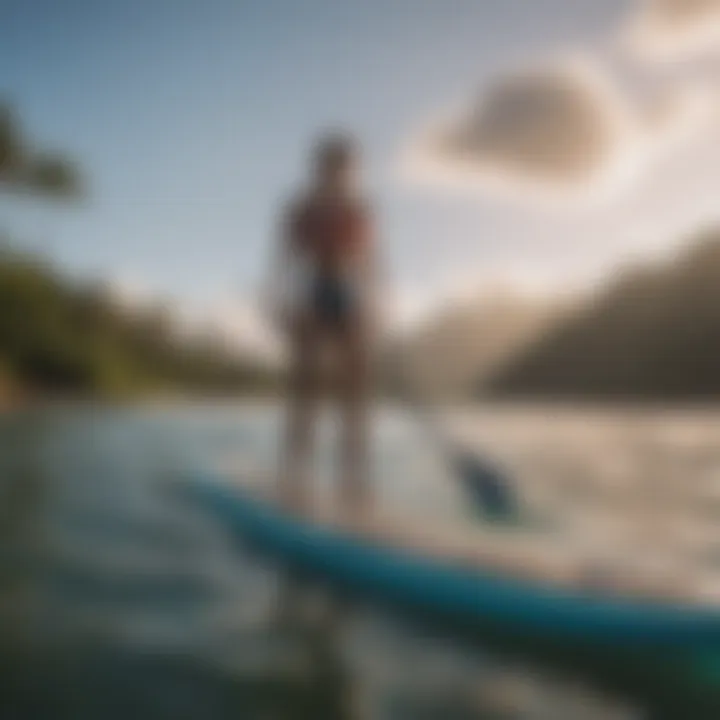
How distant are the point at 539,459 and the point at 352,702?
435mm

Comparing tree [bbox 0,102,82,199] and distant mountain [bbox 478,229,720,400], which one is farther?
tree [bbox 0,102,82,199]

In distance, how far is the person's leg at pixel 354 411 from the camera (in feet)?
4.57

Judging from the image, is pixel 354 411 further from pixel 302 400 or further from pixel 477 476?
pixel 477 476

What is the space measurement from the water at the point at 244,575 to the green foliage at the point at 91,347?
0.06 metres

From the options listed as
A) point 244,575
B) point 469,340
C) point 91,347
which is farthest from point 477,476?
point 91,347

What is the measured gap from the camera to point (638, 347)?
132 cm

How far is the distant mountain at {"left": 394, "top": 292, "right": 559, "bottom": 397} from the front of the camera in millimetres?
1348

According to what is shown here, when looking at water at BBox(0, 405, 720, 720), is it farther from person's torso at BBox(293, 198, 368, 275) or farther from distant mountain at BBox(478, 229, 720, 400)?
person's torso at BBox(293, 198, 368, 275)

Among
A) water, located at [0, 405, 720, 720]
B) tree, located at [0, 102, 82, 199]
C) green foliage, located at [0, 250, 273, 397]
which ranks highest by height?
tree, located at [0, 102, 82, 199]

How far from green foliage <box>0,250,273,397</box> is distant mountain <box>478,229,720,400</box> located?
0.42 metres

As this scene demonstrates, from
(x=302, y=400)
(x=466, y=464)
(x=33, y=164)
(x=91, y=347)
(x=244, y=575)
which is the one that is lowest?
(x=244, y=575)

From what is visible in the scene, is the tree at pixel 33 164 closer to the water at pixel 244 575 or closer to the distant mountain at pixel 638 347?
the water at pixel 244 575

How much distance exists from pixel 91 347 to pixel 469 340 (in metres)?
0.66

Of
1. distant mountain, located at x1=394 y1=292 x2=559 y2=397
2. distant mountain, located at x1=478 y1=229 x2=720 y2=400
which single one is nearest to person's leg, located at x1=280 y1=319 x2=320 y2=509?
distant mountain, located at x1=394 y1=292 x2=559 y2=397
